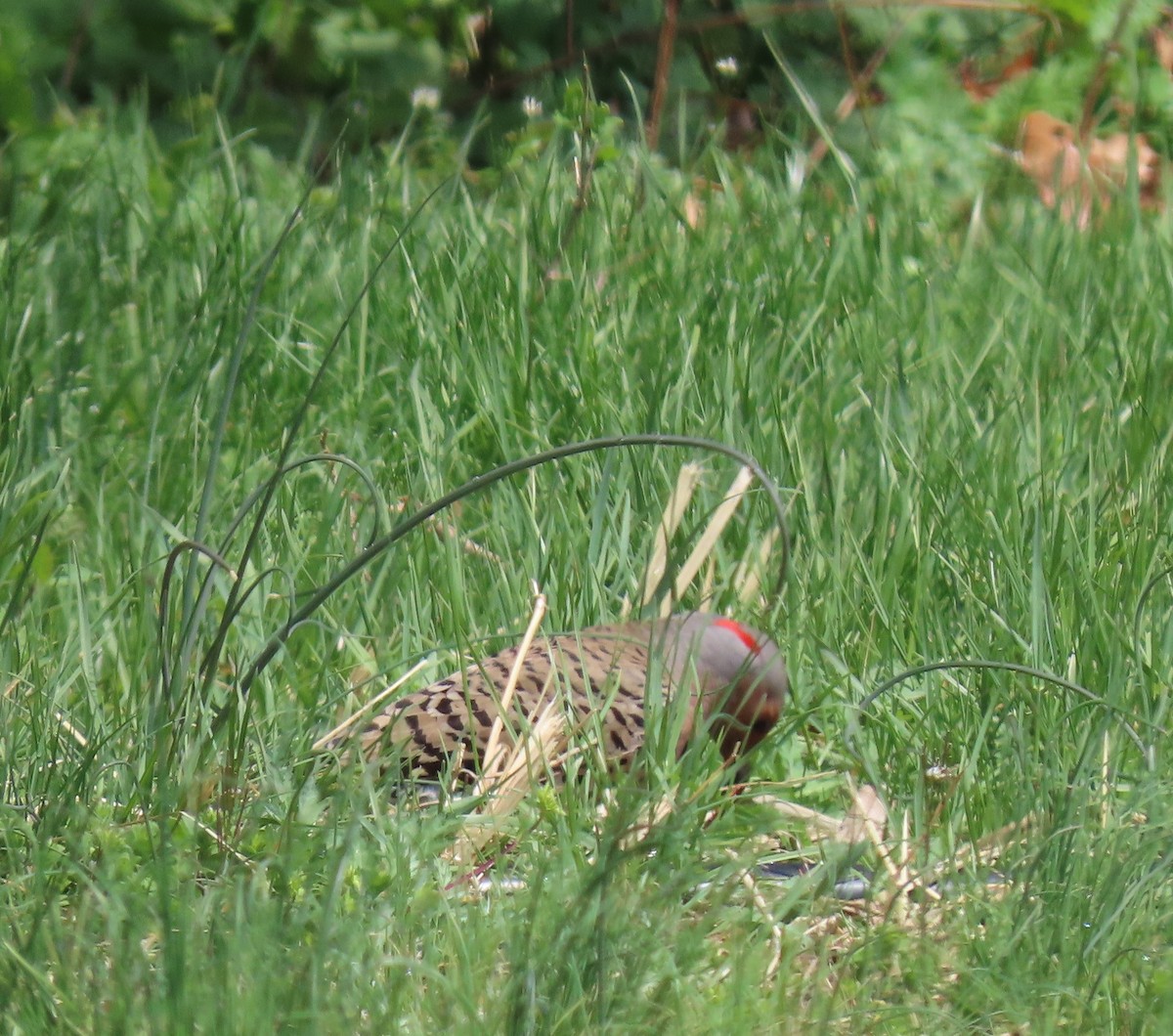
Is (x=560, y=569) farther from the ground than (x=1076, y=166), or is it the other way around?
(x=1076, y=166)

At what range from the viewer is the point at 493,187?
4.88 metres

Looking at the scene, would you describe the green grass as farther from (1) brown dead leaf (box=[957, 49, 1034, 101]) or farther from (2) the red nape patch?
(1) brown dead leaf (box=[957, 49, 1034, 101])

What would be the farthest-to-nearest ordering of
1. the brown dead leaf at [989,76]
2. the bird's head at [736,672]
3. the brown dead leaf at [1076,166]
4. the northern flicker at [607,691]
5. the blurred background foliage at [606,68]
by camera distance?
the brown dead leaf at [989,76] < the blurred background foliage at [606,68] < the brown dead leaf at [1076,166] < the bird's head at [736,672] < the northern flicker at [607,691]

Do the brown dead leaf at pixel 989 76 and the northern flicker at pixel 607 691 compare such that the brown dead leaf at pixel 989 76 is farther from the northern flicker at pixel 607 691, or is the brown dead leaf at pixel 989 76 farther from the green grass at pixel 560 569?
the northern flicker at pixel 607 691

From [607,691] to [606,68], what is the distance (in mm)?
3869

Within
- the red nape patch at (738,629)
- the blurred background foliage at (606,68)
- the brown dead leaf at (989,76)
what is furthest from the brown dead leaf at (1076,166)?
the red nape patch at (738,629)

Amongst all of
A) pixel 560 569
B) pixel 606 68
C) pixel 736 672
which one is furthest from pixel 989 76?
pixel 736 672

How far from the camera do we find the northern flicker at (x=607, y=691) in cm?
239

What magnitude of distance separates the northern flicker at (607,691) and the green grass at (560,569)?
7cm

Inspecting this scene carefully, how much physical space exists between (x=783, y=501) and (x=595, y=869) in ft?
3.96

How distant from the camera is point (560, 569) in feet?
9.28

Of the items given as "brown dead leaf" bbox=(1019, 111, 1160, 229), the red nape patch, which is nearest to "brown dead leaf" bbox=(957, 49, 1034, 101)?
"brown dead leaf" bbox=(1019, 111, 1160, 229)

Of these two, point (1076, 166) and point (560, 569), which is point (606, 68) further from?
point (560, 569)

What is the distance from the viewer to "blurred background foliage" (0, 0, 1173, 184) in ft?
17.2
